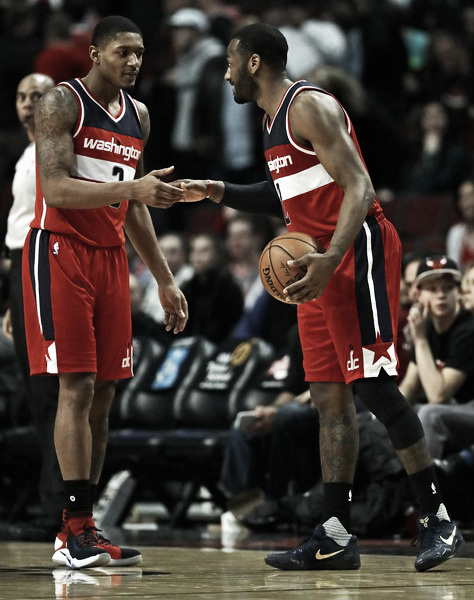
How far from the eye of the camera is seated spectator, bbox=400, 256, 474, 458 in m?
6.57

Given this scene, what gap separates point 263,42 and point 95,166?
895mm

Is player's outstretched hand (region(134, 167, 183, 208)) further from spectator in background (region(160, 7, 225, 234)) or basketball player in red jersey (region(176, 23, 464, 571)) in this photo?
spectator in background (region(160, 7, 225, 234))

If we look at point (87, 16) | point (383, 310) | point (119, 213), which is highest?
point (87, 16)

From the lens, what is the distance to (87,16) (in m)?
15.0

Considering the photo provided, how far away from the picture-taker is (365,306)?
4.70m

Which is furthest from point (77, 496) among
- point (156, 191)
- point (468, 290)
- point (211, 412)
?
point (211, 412)

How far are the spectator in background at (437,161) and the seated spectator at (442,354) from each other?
14.2ft

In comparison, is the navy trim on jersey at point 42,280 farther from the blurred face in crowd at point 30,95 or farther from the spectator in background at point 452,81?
the spectator in background at point 452,81

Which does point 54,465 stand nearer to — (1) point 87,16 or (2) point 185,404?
(2) point 185,404

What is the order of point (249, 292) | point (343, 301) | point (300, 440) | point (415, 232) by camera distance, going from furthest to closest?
point (415, 232), point (249, 292), point (300, 440), point (343, 301)

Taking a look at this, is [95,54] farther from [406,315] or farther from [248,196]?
[406,315]

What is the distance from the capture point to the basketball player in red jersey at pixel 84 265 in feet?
16.2

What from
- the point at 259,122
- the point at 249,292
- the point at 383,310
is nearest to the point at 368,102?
the point at 259,122

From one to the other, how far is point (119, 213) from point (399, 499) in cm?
257
